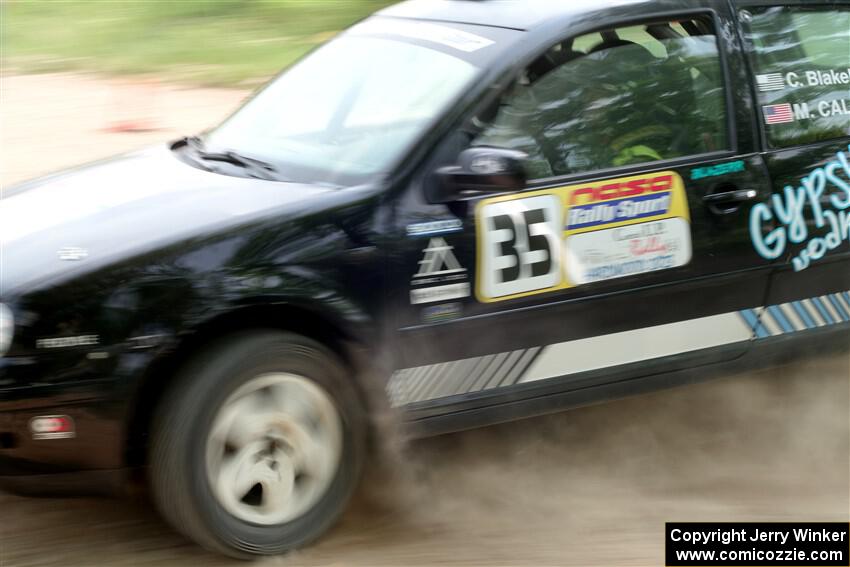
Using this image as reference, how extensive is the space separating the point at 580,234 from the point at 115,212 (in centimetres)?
154

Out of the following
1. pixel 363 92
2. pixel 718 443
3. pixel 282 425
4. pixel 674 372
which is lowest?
pixel 718 443

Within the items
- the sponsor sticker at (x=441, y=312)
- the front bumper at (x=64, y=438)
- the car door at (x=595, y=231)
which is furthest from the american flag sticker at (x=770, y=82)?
the front bumper at (x=64, y=438)

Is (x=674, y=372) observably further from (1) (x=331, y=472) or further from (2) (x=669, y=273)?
(1) (x=331, y=472)

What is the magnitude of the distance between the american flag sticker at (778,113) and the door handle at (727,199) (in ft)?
1.07

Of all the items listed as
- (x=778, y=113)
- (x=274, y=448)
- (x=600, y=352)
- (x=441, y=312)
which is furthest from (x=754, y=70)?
(x=274, y=448)

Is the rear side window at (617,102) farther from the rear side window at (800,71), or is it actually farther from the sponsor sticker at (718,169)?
the rear side window at (800,71)

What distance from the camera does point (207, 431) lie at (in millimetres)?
3314

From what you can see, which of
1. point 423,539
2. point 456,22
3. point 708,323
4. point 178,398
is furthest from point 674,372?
point 178,398

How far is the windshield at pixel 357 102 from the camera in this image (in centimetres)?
384

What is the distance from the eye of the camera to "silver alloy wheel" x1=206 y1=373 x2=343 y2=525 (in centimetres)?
340

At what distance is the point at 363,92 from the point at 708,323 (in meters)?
1.54

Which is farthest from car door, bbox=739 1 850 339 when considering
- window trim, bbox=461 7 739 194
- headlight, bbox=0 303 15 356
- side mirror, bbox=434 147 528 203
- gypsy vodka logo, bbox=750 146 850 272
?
headlight, bbox=0 303 15 356

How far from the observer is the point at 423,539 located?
3.80m

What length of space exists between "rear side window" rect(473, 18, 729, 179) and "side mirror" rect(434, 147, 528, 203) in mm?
163
